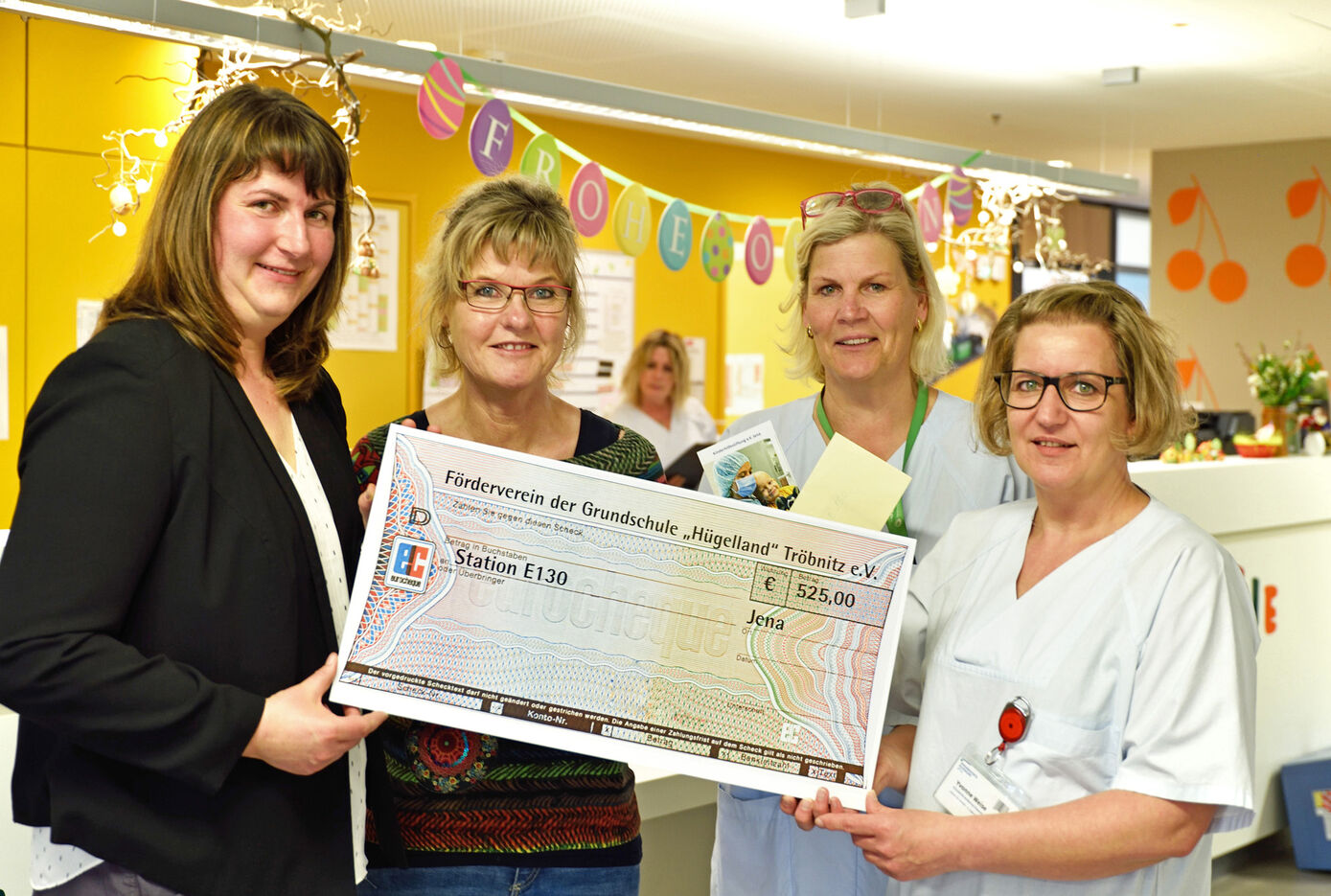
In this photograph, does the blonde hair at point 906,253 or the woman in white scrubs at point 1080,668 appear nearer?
the woman in white scrubs at point 1080,668

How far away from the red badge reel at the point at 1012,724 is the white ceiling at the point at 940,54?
4.41 metres

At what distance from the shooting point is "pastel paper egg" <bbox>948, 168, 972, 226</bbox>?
5.97m

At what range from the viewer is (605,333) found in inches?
327

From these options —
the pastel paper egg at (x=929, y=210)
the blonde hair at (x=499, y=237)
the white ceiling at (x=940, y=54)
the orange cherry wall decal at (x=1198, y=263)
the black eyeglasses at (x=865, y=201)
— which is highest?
the white ceiling at (x=940, y=54)

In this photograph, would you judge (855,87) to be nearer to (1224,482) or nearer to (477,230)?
(1224,482)

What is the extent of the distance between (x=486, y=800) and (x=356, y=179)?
5.90m

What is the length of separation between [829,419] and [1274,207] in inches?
353

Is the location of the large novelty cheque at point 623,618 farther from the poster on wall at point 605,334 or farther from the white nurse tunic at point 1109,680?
the poster on wall at point 605,334

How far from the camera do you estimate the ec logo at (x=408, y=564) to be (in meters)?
1.55

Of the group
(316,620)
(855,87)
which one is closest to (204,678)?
(316,620)

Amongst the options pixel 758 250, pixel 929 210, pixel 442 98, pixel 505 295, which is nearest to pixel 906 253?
pixel 505 295

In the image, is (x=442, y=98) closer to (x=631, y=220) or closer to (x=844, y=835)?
(x=631, y=220)

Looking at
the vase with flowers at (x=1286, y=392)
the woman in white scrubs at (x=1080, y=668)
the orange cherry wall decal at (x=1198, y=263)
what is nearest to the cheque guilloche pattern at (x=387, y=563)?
the woman in white scrubs at (x=1080, y=668)

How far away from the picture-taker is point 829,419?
2.27m
